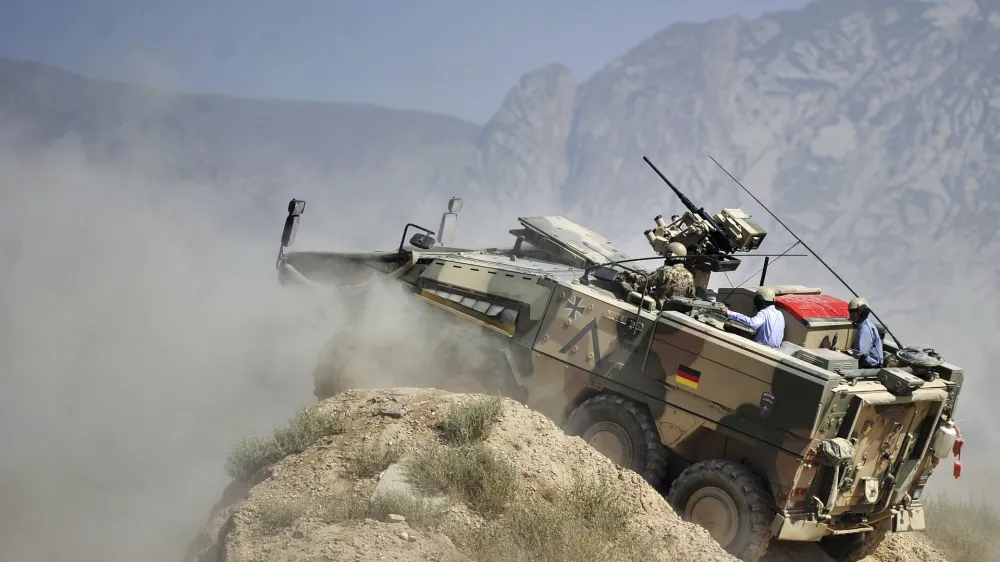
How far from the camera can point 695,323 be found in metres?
11.5

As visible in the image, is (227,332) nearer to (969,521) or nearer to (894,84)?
(969,521)

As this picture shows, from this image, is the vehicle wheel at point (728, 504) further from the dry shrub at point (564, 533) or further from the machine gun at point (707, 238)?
the machine gun at point (707, 238)

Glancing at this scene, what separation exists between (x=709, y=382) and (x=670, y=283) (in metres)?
1.53

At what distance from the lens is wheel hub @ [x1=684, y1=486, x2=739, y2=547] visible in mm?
10852

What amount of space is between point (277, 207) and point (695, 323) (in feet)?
108

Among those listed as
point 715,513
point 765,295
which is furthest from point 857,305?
point 715,513

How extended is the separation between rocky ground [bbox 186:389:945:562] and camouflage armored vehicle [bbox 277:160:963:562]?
125 centimetres

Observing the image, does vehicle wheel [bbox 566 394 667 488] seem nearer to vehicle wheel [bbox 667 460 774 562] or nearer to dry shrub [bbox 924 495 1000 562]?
vehicle wheel [bbox 667 460 774 562]

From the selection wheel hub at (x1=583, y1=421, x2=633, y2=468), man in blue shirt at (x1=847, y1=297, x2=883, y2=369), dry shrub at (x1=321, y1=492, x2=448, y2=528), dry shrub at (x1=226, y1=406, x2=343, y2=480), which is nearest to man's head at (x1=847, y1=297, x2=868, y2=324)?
man in blue shirt at (x1=847, y1=297, x2=883, y2=369)

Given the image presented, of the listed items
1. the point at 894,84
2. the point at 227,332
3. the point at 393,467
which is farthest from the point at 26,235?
the point at 894,84

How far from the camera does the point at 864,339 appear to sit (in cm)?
1181

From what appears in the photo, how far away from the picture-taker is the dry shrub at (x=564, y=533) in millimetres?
8562

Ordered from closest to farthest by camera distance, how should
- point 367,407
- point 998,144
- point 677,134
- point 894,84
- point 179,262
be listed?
point 367,407 → point 179,262 → point 998,144 → point 894,84 → point 677,134

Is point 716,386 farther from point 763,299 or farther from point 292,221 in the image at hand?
point 292,221
